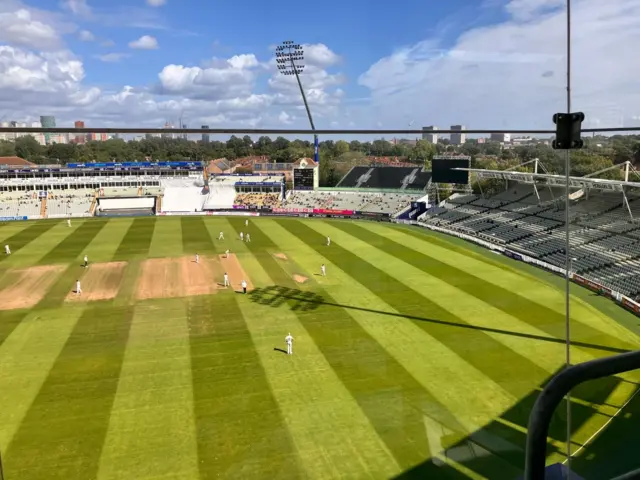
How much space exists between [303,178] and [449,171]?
1481 cm

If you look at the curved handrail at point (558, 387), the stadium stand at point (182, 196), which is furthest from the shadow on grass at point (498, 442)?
the stadium stand at point (182, 196)

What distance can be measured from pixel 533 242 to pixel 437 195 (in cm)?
1407

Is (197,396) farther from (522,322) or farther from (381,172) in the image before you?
(381,172)

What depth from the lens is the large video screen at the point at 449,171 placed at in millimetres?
33594

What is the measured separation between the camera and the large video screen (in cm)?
3359

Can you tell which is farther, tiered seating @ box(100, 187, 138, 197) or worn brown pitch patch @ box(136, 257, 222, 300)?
tiered seating @ box(100, 187, 138, 197)

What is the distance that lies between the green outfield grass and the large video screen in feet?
47.2

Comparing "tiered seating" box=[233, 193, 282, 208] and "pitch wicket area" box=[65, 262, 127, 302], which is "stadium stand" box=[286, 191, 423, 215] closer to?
"tiered seating" box=[233, 193, 282, 208]

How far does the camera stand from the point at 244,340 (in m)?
12.5

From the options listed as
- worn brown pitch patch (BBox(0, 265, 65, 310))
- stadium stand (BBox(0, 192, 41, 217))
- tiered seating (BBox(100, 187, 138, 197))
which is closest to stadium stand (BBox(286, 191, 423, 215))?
tiered seating (BBox(100, 187, 138, 197))

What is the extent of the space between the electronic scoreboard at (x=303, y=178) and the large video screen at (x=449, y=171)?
1276 centimetres

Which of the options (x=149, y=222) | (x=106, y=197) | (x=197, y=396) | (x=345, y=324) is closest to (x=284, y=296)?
(x=345, y=324)

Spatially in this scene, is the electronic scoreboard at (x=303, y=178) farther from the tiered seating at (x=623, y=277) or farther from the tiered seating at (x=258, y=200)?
the tiered seating at (x=623, y=277)

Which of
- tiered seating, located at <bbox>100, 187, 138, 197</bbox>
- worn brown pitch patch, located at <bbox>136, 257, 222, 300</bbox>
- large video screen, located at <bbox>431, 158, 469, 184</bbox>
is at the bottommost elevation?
worn brown pitch patch, located at <bbox>136, 257, 222, 300</bbox>
